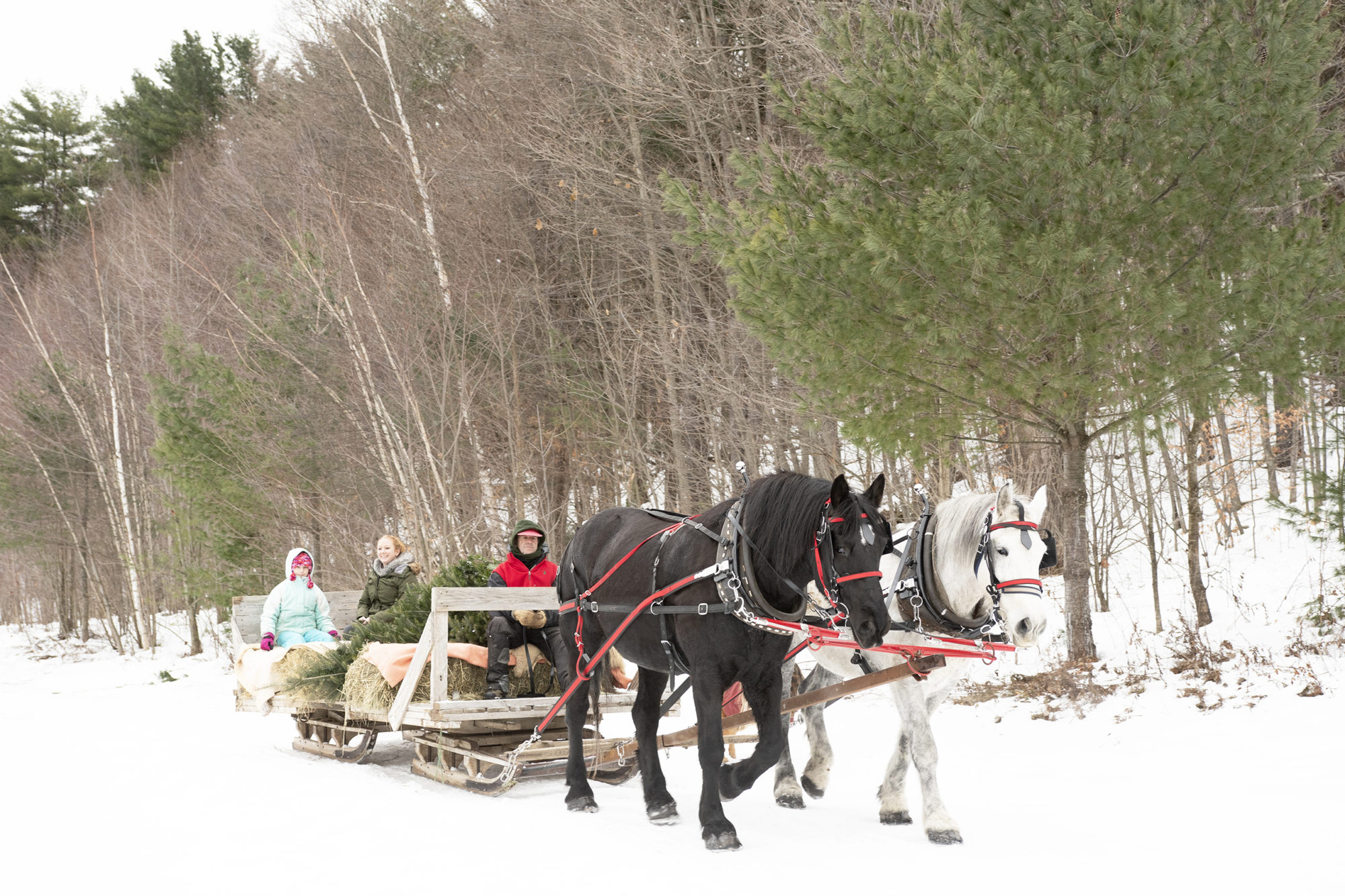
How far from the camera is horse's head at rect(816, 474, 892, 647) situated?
164 inches

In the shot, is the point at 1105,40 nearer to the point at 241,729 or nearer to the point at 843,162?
the point at 843,162

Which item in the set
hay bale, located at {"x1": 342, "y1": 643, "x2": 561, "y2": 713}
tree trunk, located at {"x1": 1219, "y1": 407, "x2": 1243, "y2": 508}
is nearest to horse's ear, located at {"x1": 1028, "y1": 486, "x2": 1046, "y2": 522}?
hay bale, located at {"x1": 342, "y1": 643, "x2": 561, "y2": 713}

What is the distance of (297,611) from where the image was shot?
25.6ft

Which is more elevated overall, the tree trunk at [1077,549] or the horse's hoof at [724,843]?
the tree trunk at [1077,549]

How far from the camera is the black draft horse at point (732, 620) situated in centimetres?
430

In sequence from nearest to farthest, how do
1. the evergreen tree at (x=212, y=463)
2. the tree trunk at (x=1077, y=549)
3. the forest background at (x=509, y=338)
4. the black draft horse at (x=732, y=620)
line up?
the black draft horse at (x=732, y=620) < the tree trunk at (x=1077, y=549) < the forest background at (x=509, y=338) < the evergreen tree at (x=212, y=463)

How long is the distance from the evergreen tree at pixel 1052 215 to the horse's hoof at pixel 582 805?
3.45m

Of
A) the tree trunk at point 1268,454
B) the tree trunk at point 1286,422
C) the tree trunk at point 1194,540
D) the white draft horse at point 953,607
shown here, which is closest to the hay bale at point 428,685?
the white draft horse at point 953,607

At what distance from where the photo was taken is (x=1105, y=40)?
6.83m

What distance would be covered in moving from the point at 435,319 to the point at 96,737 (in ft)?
22.7

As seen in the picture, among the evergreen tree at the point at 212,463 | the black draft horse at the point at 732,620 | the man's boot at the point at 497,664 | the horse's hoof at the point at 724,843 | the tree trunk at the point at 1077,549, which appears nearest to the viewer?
the black draft horse at the point at 732,620

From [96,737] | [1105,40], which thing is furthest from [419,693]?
[1105,40]

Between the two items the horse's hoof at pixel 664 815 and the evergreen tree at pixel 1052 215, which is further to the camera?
the evergreen tree at pixel 1052 215

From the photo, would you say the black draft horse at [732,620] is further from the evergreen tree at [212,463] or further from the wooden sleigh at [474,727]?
the evergreen tree at [212,463]
